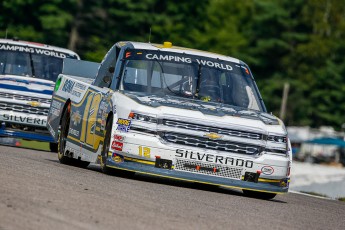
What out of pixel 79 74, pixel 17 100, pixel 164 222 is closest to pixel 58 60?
pixel 17 100

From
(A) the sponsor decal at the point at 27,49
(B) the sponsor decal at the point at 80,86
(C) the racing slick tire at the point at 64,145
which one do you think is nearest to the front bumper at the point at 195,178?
(B) the sponsor decal at the point at 80,86

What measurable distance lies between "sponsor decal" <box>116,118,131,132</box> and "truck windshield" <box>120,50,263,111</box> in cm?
90

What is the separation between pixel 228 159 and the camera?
13547 mm

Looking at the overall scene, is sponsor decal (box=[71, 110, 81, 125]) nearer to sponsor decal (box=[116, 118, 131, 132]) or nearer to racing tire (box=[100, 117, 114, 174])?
racing tire (box=[100, 117, 114, 174])

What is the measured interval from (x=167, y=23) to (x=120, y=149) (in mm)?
69998

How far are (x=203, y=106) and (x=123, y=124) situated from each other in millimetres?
993

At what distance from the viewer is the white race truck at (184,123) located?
44.2 feet

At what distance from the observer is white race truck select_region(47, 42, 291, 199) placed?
1346cm

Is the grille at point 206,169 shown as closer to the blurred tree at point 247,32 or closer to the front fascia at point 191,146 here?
the front fascia at point 191,146

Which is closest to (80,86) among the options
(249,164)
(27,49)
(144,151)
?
(144,151)

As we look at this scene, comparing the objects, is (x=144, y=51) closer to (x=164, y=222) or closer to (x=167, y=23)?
(x=164, y=222)

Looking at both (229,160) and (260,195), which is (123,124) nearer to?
(229,160)

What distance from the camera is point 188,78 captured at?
48.7 ft

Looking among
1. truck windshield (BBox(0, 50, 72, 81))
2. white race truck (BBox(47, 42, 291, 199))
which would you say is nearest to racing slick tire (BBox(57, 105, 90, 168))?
white race truck (BBox(47, 42, 291, 199))
